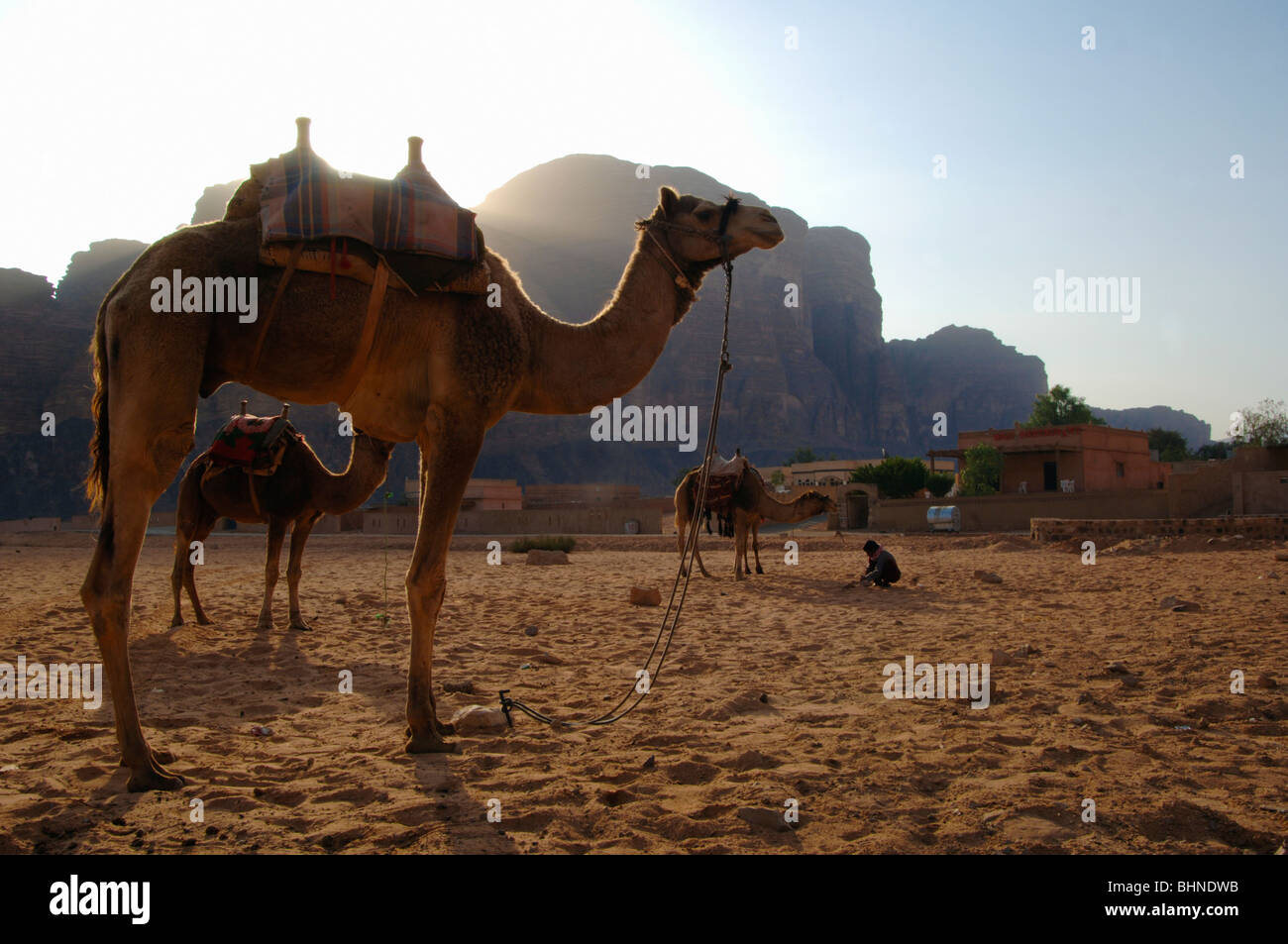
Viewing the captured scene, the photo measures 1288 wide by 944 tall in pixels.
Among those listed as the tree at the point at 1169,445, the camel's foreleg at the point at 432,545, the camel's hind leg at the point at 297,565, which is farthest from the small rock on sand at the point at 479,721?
the tree at the point at 1169,445

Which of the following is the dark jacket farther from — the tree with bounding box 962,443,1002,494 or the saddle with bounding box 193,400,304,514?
the tree with bounding box 962,443,1002,494

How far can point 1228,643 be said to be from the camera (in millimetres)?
7504

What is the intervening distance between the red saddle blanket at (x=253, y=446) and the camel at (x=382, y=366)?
547 centimetres

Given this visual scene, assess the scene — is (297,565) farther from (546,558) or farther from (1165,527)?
(1165,527)

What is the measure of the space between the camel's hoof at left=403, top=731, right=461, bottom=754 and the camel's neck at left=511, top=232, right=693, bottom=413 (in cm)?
198

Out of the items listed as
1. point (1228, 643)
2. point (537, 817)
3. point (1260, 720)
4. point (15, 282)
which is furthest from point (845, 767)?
point (15, 282)

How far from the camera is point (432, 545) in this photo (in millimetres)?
4633

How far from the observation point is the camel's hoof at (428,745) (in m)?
4.63

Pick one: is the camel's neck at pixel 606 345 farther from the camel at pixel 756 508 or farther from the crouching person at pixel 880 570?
the camel at pixel 756 508
